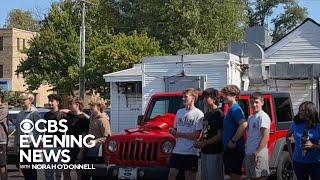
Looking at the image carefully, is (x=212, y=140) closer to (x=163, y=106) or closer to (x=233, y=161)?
(x=233, y=161)

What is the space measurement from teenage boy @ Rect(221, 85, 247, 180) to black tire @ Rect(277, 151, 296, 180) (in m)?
2.44

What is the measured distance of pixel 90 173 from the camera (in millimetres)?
10914

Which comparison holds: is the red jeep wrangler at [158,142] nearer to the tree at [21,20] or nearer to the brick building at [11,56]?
the brick building at [11,56]

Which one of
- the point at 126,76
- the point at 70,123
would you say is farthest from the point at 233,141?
the point at 126,76

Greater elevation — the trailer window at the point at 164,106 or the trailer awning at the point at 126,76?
the trailer awning at the point at 126,76

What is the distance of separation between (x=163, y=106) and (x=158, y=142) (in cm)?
159

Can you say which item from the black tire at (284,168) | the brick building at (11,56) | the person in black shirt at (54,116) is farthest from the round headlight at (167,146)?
the brick building at (11,56)

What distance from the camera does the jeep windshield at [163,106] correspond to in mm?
11781

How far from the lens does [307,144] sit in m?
8.46

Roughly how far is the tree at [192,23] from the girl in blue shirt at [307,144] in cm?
3274

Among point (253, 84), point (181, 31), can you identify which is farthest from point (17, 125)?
point (181, 31)

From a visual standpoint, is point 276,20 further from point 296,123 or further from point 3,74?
point 296,123

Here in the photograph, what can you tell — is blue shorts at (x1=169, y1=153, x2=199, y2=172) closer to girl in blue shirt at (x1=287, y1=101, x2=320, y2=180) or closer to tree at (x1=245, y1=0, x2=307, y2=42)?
girl in blue shirt at (x1=287, y1=101, x2=320, y2=180)

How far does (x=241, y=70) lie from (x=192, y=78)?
382cm
